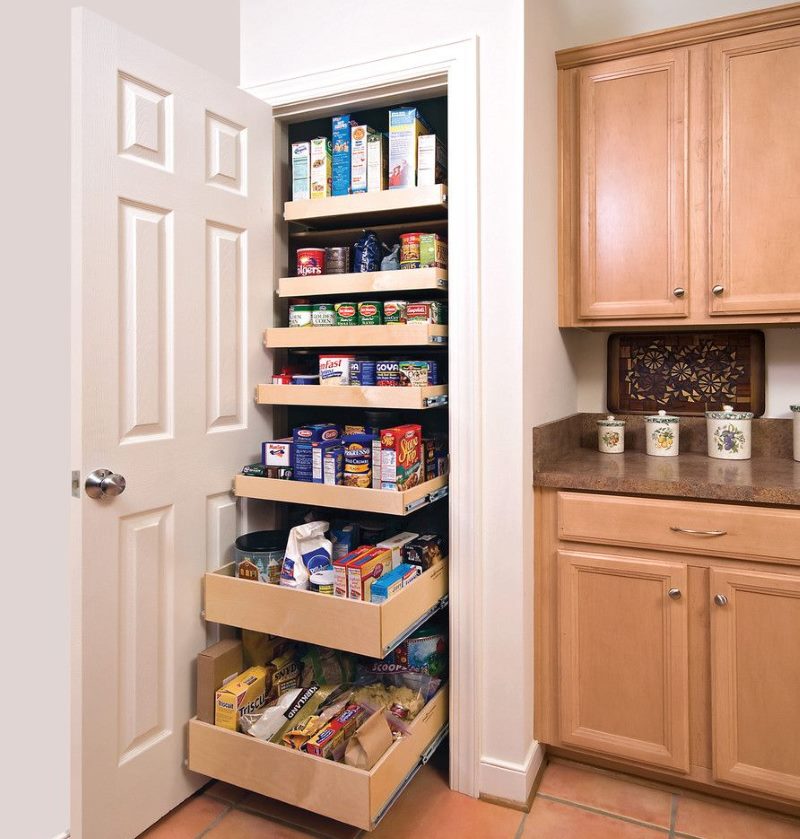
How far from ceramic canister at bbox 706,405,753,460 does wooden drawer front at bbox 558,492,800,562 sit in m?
0.47

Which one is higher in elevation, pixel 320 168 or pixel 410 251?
pixel 320 168

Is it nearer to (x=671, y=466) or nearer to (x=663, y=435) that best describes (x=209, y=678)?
(x=671, y=466)

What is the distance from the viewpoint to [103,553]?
149cm

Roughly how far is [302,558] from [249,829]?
71 cm

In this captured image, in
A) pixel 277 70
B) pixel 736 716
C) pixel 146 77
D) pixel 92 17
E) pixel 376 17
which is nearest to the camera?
pixel 92 17

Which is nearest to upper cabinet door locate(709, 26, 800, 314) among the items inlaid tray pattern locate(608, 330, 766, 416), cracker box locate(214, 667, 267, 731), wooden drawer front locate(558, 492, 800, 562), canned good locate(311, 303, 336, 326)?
inlaid tray pattern locate(608, 330, 766, 416)

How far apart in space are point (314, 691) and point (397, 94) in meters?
1.70

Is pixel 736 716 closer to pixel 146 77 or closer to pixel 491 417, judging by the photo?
pixel 491 417

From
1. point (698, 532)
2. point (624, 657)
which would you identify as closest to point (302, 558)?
point (624, 657)

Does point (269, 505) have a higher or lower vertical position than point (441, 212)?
lower

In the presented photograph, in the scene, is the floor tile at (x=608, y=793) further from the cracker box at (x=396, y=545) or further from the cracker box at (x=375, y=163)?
the cracker box at (x=375, y=163)

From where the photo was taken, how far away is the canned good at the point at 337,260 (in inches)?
78.9

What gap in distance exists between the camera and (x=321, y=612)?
1646 mm

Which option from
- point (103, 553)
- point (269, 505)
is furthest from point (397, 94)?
point (103, 553)
